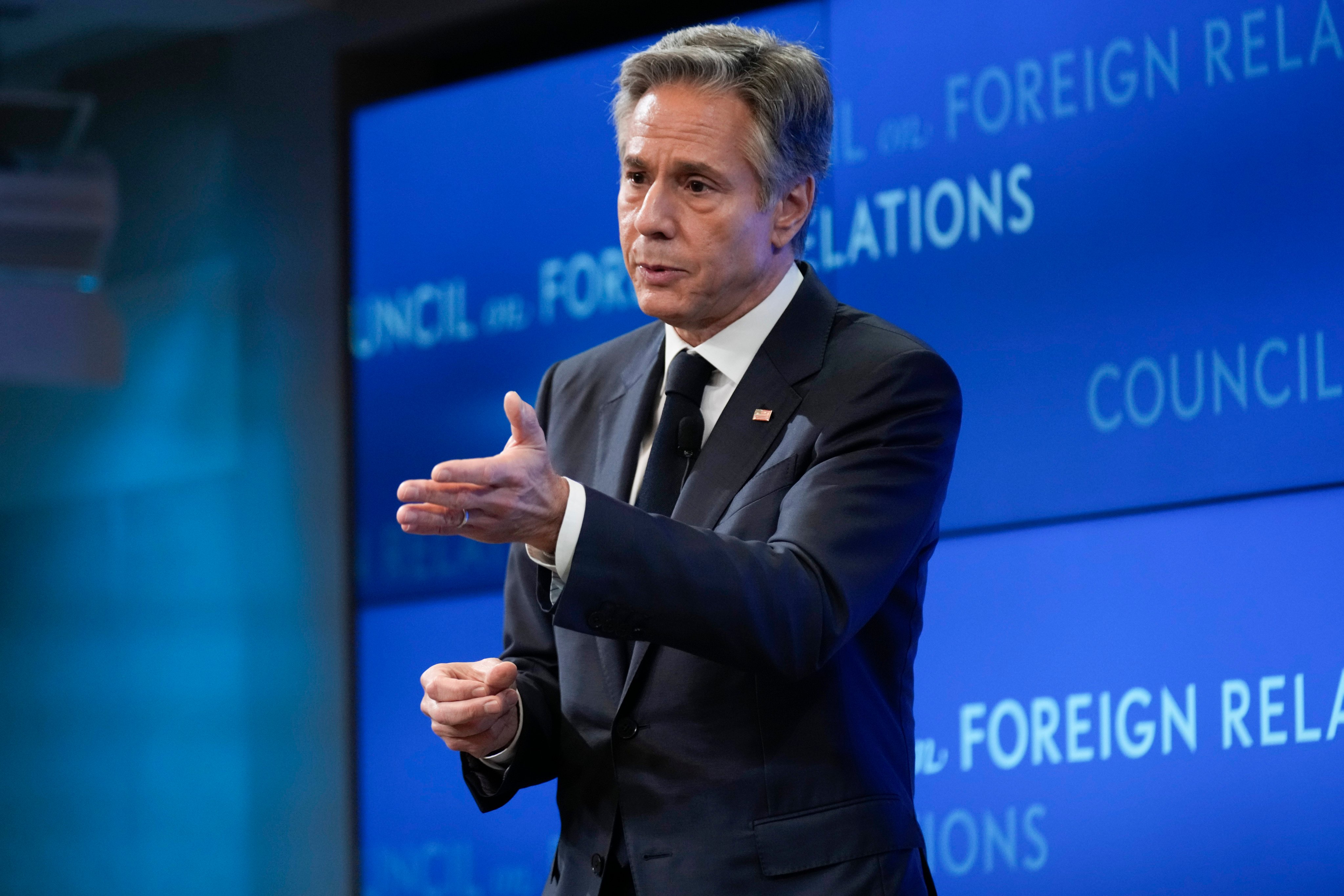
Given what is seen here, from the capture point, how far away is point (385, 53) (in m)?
4.53

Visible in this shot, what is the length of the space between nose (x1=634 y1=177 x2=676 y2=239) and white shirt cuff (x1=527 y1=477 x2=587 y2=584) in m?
0.44

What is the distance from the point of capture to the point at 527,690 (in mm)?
1798

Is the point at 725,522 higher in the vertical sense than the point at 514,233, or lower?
lower

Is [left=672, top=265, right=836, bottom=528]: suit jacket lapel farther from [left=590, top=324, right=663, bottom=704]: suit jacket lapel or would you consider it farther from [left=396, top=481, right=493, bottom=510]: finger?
[left=396, top=481, right=493, bottom=510]: finger

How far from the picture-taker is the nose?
176cm

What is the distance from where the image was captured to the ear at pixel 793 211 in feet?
6.08

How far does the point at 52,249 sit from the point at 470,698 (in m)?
3.89

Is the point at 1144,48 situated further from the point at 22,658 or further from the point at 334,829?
the point at 22,658

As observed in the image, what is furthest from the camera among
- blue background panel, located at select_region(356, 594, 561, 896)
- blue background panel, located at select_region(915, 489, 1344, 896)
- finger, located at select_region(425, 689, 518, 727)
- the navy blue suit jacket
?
blue background panel, located at select_region(356, 594, 561, 896)

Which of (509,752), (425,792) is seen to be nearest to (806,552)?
(509,752)

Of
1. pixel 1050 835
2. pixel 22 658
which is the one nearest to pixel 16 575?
pixel 22 658

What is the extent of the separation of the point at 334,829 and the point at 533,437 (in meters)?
3.34

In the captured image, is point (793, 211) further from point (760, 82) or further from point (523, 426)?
point (523, 426)

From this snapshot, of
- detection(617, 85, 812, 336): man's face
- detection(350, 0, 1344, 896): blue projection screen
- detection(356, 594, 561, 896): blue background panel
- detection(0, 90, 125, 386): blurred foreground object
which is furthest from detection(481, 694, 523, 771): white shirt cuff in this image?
detection(0, 90, 125, 386): blurred foreground object
